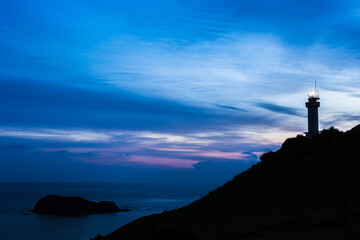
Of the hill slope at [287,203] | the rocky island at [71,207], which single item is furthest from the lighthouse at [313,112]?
the rocky island at [71,207]

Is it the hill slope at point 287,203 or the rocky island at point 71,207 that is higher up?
the hill slope at point 287,203

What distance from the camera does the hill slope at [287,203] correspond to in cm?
1617

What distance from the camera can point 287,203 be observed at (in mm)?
26172

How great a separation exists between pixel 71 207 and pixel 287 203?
12128 centimetres

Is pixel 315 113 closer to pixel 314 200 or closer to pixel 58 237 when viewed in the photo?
pixel 314 200

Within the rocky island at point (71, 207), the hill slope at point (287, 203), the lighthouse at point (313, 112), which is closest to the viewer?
the hill slope at point (287, 203)

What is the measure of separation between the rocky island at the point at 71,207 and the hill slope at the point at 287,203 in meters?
101

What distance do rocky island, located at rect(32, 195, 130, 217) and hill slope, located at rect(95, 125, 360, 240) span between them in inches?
3992

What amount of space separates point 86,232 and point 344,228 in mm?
91755

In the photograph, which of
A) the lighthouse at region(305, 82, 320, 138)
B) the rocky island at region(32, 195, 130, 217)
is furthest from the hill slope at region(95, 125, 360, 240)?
the rocky island at region(32, 195, 130, 217)

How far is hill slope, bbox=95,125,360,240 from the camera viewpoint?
16.2 meters

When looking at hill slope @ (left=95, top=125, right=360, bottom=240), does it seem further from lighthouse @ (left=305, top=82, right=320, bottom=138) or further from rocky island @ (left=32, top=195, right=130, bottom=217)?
rocky island @ (left=32, top=195, right=130, bottom=217)

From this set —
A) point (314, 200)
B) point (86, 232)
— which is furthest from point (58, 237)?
point (314, 200)

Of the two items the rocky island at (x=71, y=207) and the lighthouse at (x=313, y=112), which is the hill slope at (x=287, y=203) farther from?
the rocky island at (x=71, y=207)
